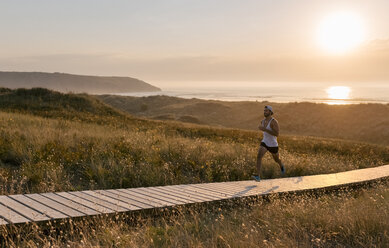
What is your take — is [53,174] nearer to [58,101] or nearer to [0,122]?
[0,122]

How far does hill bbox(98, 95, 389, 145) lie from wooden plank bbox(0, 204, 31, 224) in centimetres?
3992

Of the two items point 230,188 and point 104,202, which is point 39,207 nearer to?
point 104,202

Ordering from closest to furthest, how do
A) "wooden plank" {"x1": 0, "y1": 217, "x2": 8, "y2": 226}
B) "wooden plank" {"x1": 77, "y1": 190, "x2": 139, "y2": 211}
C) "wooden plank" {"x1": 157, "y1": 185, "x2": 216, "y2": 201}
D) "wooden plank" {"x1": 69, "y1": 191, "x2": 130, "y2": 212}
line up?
"wooden plank" {"x1": 0, "y1": 217, "x2": 8, "y2": 226}
"wooden plank" {"x1": 69, "y1": 191, "x2": 130, "y2": 212}
"wooden plank" {"x1": 77, "y1": 190, "x2": 139, "y2": 211}
"wooden plank" {"x1": 157, "y1": 185, "x2": 216, "y2": 201}

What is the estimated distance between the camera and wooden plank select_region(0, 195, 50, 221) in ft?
16.0

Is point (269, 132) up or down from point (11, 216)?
up

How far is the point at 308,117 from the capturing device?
184 ft

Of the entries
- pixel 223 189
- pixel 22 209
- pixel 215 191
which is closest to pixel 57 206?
pixel 22 209

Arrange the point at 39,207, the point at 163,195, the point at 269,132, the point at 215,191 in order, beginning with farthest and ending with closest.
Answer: the point at 269,132, the point at 215,191, the point at 163,195, the point at 39,207

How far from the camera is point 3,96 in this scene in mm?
32219

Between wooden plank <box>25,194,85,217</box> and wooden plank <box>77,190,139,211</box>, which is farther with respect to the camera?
wooden plank <box>77,190,139,211</box>

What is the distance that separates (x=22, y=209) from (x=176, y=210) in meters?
2.30

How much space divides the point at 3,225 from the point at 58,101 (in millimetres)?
28727

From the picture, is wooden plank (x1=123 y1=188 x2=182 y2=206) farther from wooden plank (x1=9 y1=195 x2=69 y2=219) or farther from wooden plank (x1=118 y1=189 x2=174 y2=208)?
wooden plank (x1=9 y1=195 x2=69 y2=219)

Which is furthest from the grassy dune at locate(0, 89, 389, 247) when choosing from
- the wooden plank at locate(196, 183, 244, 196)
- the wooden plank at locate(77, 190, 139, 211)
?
the wooden plank at locate(196, 183, 244, 196)
